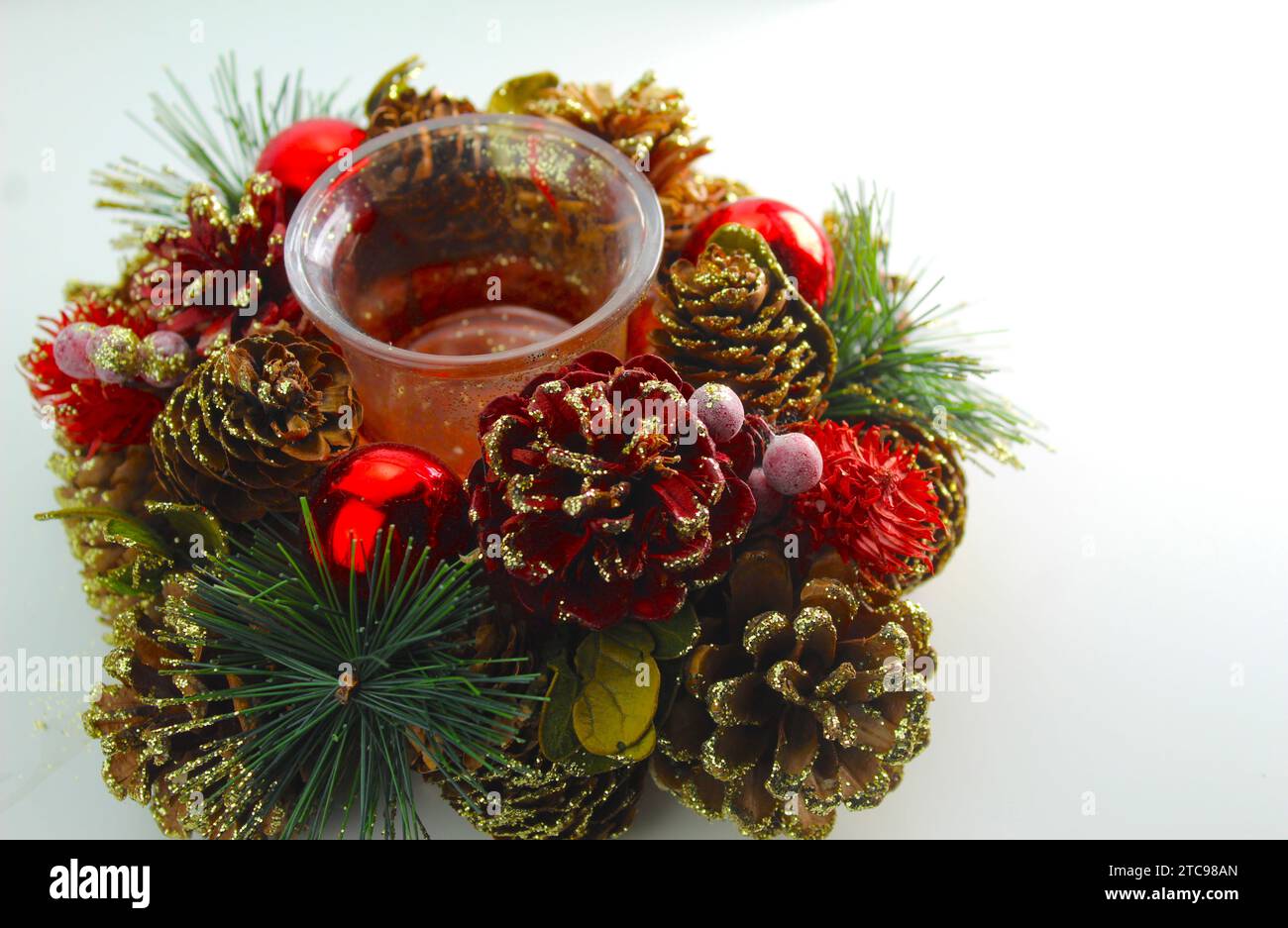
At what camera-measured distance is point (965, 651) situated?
94 cm

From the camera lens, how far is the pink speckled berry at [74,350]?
82 centimetres

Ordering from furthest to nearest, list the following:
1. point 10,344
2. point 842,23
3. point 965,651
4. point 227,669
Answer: point 842,23 → point 10,344 → point 965,651 → point 227,669

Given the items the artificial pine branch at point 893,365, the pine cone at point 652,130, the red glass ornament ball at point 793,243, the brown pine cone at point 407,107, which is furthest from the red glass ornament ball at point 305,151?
the artificial pine branch at point 893,365

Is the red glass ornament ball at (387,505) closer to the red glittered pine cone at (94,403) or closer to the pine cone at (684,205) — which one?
the red glittered pine cone at (94,403)

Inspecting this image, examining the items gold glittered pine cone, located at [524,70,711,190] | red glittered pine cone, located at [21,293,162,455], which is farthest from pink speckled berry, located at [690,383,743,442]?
red glittered pine cone, located at [21,293,162,455]

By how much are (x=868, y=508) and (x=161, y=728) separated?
416 millimetres

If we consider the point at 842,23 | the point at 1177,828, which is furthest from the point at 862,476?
the point at 842,23

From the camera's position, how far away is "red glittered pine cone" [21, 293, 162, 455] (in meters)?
0.84

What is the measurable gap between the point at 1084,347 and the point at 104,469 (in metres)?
0.82

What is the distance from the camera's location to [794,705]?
28.6 inches

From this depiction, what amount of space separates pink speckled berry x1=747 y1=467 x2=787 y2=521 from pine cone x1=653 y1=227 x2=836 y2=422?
0.07 m

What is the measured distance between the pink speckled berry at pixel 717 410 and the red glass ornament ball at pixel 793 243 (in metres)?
0.20

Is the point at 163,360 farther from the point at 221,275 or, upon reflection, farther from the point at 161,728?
the point at 161,728

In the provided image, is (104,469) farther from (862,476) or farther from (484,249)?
(862,476)
